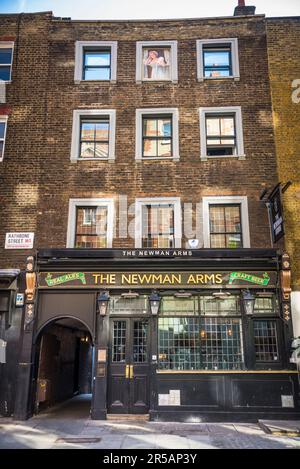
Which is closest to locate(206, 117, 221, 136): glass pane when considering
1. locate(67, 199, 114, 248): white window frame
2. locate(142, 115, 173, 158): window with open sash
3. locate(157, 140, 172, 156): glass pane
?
locate(142, 115, 173, 158): window with open sash

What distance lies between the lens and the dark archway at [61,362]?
12.5 meters

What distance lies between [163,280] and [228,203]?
11.8 ft

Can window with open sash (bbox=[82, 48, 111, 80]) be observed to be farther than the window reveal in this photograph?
Yes

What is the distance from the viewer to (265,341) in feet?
39.8

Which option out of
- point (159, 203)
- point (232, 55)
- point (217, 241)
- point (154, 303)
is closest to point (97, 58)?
point (232, 55)

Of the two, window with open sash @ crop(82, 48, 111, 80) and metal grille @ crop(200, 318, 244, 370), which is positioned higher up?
window with open sash @ crop(82, 48, 111, 80)

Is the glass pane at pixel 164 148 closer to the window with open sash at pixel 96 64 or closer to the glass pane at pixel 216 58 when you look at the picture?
the window with open sash at pixel 96 64

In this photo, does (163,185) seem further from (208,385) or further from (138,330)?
(208,385)

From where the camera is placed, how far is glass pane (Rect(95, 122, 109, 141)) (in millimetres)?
14475

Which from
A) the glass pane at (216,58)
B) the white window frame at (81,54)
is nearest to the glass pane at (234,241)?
the glass pane at (216,58)

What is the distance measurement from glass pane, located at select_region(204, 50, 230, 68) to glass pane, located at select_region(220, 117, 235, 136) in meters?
2.33

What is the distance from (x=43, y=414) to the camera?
12359 mm

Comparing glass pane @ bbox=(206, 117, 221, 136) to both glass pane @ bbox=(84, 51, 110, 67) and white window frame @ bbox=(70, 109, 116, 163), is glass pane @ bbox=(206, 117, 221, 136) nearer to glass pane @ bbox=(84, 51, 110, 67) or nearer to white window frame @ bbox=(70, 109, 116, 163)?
white window frame @ bbox=(70, 109, 116, 163)

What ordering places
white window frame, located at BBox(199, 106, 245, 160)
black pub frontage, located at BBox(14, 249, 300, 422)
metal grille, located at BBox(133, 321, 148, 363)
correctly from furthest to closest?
white window frame, located at BBox(199, 106, 245, 160), metal grille, located at BBox(133, 321, 148, 363), black pub frontage, located at BBox(14, 249, 300, 422)
